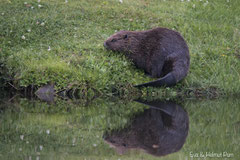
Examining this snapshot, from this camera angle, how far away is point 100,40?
26.2 ft

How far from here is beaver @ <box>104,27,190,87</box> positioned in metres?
6.82

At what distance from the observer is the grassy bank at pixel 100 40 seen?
6809 mm

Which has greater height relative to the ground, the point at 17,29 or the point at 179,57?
the point at 179,57

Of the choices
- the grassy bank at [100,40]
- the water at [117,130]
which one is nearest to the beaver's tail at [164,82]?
the grassy bank at [100,40]

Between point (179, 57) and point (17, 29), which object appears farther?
point (17, 29)

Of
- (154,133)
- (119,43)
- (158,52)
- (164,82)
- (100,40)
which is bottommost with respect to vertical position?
(100,40)

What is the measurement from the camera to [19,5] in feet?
29.5

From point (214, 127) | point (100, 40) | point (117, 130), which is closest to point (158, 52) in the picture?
point (100, 40)

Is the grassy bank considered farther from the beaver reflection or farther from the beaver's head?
the beaver reflection

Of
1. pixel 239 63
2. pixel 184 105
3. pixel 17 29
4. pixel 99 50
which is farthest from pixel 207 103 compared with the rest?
pixel 17 29

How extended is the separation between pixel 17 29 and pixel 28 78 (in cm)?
176

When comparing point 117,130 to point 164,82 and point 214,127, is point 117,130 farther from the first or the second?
point 164,82

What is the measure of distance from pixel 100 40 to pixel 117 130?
147 inches

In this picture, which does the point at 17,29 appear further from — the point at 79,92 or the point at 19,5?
the point at 79,92
